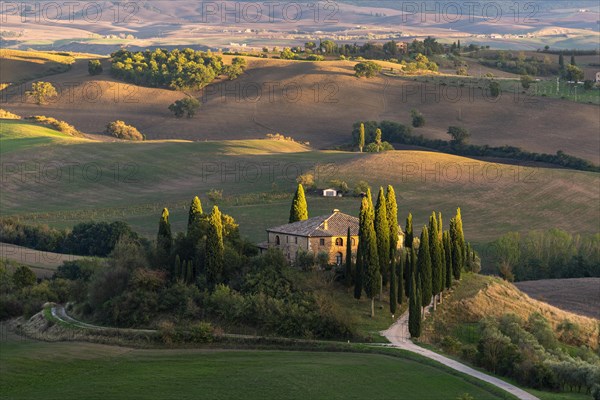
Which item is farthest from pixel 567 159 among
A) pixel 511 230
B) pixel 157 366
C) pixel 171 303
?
pixel 157 366

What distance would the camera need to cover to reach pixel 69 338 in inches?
2697

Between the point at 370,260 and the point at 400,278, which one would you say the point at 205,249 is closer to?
the point at 370,260

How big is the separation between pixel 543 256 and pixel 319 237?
116 ft

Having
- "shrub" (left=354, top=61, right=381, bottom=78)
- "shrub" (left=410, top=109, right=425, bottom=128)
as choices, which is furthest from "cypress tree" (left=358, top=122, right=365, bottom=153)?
"shrub" (left=354, top=61, right=381, bottom=78)

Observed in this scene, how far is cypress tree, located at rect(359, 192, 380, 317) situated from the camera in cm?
7062

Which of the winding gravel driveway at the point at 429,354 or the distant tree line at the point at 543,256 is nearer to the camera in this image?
the winding gravel driveway at the point at 429,354

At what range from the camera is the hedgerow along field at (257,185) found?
11325 cm

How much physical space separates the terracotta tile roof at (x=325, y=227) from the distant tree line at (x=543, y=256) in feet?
81.2

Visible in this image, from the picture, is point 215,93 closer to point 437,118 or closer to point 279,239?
point 437,118

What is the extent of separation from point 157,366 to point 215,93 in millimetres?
125785

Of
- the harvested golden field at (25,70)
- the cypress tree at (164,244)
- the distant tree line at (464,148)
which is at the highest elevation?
the harvested golden field at (25,70)

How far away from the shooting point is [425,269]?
2751 inches

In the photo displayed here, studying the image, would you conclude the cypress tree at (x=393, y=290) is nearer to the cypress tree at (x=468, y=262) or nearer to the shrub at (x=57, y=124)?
the cypress tree at (x=468, y=262)

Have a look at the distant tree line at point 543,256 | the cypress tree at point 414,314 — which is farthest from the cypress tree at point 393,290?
the distant tree line at point 543,256
